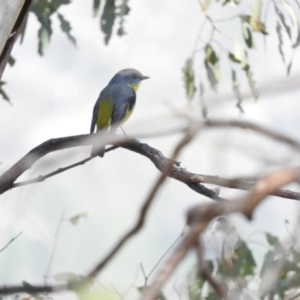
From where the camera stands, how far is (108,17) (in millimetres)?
4164

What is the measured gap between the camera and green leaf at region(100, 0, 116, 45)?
4.12m

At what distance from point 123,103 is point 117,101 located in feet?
0.26

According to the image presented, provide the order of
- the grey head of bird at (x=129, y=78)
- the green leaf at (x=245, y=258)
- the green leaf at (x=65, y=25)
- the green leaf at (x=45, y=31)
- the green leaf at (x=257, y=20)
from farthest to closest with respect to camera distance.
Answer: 1. the grey head of bird at (x=129, y=78)
2. the green leaf at (x=45, y=31)
3. the green leaf at (x=65, y=25)
4. the green leaf at (x=257, y=20)
5. the green leaf at (x=245, y=258)

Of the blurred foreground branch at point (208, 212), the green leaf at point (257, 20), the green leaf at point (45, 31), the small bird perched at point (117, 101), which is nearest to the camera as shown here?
the blurred foreground branch at point (208, 212)

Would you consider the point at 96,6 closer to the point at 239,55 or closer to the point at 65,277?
the point at 239,55

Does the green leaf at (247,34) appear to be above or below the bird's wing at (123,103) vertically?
above

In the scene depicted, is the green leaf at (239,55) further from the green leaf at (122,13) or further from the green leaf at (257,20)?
the green leaf at (122,13)

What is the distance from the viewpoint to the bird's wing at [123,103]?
472cm

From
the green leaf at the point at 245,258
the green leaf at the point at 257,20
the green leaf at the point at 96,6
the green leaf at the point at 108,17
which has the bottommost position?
the green leaf at the point at 245,258

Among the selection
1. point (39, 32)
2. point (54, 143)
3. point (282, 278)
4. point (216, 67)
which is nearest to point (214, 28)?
point (216, 67)

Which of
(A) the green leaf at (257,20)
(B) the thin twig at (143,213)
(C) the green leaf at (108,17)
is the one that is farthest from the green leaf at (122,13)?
(B) the thin twig at (143,213)

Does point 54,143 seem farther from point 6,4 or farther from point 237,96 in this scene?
point 237,96

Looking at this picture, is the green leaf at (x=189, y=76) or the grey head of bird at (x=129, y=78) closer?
the green leaf at (x=189, y=76)

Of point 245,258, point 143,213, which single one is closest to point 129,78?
point 245,258
